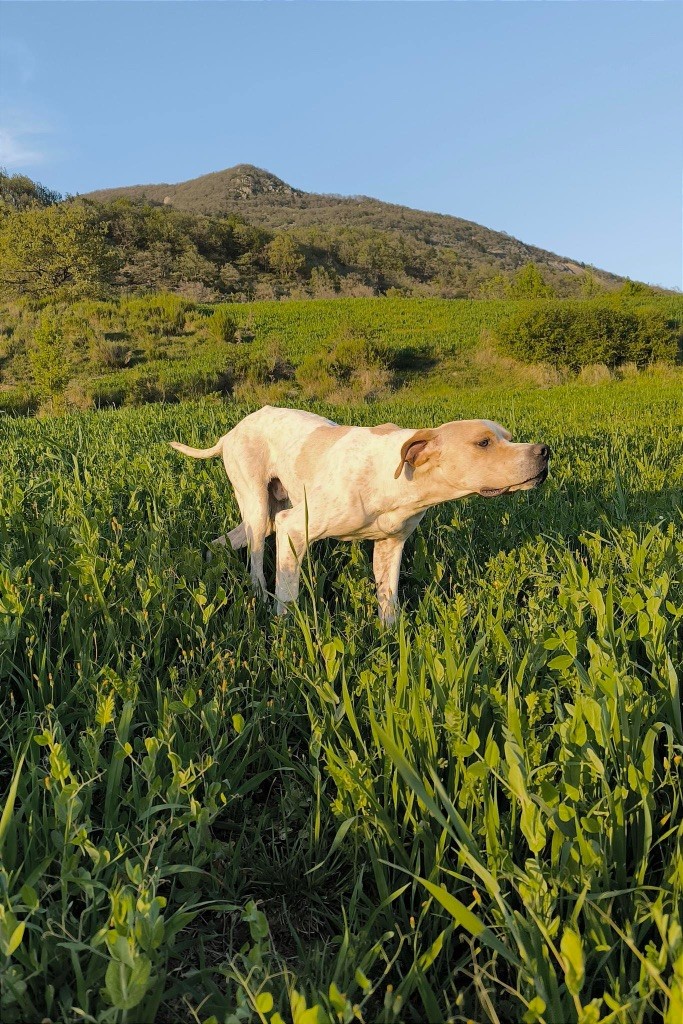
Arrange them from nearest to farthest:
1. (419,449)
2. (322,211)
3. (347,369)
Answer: (419,449) → (347,369) → (322,211)

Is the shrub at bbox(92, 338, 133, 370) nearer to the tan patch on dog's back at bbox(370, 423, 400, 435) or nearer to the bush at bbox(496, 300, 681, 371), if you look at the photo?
the bush at bbox(496, 300, 681, 371)

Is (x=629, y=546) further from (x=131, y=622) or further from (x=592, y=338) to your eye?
(x=592, y=338)

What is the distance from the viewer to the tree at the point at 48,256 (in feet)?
104

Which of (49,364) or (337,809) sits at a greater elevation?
(49,364)

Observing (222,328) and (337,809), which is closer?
(337,809)

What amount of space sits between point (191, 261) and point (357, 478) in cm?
4188

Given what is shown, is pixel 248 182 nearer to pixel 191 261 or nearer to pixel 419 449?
pixel 191 261

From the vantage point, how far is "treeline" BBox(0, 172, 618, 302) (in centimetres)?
3198

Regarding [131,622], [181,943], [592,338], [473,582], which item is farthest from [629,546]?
[592,338]

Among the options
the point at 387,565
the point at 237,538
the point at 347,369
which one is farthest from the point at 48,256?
the point at 387,565

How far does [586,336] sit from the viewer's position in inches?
A: 942

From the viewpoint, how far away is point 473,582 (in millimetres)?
3607

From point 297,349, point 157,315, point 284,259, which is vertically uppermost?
point 284,259

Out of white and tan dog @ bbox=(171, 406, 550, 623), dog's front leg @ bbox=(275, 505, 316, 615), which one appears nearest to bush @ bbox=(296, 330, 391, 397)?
white and tan dog @ bbox=(171, 406, 550, 623)
